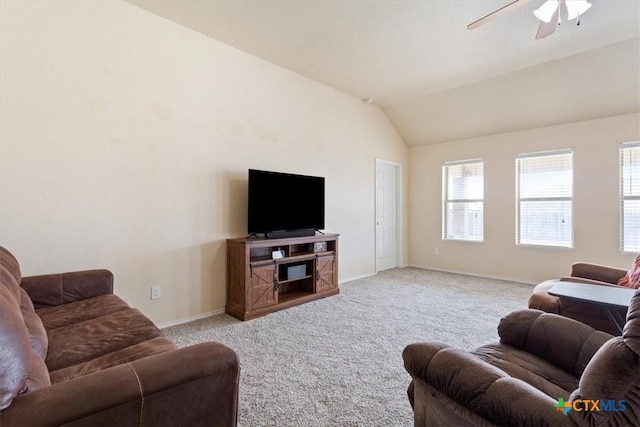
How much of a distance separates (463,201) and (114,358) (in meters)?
5.55

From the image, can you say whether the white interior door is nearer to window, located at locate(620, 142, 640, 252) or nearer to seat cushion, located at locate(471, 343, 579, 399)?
window, located at locate(620, 142, 640, 252)

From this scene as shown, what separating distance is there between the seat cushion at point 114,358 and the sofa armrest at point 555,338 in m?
1.79

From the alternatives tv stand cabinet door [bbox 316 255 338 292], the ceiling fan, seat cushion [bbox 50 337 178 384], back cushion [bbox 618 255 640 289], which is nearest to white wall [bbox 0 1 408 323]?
tv stand cabinet door [bbox 316 255 338 292]

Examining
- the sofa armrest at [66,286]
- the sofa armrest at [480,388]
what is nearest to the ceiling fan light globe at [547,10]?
the sofa armrest at [480,388]

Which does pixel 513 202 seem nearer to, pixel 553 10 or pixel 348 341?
pixel 553 10

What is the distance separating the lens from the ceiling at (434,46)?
2775mm

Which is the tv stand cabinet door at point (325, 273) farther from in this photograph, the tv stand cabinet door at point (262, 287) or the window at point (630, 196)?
the window at point (630, 196)

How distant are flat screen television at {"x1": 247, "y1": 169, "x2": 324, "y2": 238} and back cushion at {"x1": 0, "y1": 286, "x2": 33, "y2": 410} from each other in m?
2.42

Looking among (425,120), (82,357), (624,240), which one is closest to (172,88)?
(82,357)

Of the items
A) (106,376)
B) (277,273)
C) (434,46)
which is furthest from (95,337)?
(434,46)

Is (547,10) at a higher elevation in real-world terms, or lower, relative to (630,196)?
higher

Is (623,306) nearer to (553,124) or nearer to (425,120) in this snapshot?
(553,124)

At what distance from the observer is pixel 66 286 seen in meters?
2.22

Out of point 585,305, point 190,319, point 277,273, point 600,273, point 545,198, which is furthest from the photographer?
point 545,198
